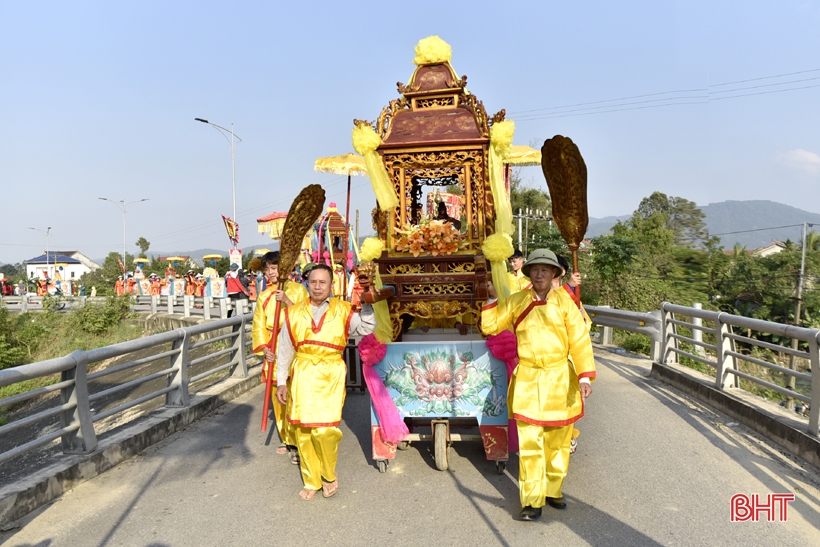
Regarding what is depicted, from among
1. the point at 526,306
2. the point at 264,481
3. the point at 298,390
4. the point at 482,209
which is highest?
the point at 482,209

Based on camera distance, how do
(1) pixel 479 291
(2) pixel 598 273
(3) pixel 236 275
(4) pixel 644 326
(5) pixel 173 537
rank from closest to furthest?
(5) pixel 173 537, (1) pixel 479 291, (4) pixel 644 326, (2) pixel 598 273, (3) pixel 236 275

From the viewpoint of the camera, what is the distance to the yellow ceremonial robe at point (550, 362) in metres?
4.11

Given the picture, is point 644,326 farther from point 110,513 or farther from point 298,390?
point 110,513

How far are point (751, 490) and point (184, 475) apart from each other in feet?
14.9

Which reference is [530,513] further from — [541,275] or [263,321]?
[263,321]

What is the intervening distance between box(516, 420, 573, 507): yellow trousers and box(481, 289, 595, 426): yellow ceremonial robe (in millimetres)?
94

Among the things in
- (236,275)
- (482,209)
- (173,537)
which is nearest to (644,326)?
(482,209)

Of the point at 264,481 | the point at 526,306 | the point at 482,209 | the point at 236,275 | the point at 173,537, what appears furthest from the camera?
the point at 236,275

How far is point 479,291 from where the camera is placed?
541 cm

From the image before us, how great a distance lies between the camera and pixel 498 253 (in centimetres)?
555

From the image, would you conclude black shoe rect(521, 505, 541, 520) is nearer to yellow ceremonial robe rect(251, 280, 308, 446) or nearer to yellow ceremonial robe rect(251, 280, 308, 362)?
yellow ceremonial robe rect(251, 280, 308, 446)

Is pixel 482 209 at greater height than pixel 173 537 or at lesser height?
greater

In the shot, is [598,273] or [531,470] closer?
[531,470]

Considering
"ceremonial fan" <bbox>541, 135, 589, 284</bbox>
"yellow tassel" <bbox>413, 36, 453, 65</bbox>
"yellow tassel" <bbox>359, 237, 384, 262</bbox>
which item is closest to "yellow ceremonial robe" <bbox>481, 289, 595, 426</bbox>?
"ceremonial fan" <bbox>541, 135, 589, 284</bbox>
